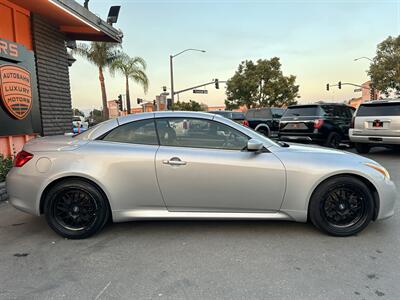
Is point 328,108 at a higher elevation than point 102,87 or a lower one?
lower

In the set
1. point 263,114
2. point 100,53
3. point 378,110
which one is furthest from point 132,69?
point 378,110

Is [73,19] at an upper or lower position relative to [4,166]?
upper

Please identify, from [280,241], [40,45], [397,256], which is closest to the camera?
[397,256]

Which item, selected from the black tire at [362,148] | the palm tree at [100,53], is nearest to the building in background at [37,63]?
the black tire at [362,148]

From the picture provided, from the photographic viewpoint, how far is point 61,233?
3643mm

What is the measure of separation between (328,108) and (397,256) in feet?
25.4

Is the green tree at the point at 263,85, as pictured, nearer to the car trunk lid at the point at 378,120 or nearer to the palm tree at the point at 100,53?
the palm tree at the point at 100,53

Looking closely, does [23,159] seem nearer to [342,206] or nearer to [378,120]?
[342,206]

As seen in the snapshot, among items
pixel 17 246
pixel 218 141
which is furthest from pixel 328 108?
pixel 17 246

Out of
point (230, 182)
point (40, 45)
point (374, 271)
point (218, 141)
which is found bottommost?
point (374, 271)

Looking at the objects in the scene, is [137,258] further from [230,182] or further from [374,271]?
[374,271]

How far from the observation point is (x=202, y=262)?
305 centimetres

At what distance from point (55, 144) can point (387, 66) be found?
30.3 metres

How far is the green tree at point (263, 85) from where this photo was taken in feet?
132
